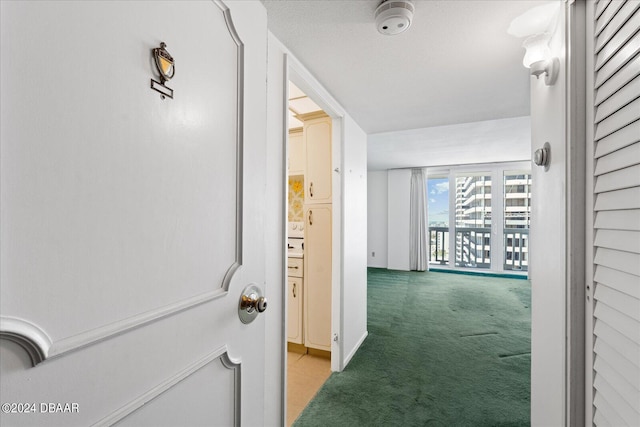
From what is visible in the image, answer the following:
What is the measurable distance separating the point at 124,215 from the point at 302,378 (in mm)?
2254

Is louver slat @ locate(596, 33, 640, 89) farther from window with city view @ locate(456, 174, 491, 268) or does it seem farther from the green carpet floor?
window with city view @ locate(456, 174, 491, 268)

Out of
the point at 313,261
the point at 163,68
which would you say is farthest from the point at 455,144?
the point at 163,68

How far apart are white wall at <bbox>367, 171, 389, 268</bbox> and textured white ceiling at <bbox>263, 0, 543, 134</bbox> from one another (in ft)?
15.4

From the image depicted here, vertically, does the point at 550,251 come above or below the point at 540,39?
below

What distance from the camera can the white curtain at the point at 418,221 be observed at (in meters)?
6.59

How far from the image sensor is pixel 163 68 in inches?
24.0

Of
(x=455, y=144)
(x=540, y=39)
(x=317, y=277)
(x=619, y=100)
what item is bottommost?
(x=317, y=277)

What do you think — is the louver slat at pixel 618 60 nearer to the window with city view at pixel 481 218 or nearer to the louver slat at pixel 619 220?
the louver slat at pixel 619 220

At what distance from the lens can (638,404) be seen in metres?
0.68

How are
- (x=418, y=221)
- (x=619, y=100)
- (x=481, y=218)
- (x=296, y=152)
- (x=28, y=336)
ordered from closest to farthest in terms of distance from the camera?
(x=28, y=336)
(x=619, y=100)
(x=296, y=152)
(x=481, y=218)
(x=418, y=221)

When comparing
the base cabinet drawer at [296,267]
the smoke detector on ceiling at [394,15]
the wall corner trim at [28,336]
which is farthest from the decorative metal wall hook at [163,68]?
the base cabinet drawer at [296,267]

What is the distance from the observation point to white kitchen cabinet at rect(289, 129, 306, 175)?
2.97m

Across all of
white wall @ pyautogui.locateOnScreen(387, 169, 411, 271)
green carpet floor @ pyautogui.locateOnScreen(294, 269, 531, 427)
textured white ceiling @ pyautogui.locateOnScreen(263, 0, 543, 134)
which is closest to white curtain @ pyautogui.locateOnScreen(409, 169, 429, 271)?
white wall @ pyautogui.locateOnScreen(387, 169, 411, 271)

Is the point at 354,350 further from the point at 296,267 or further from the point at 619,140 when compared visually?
the point at 619,140
